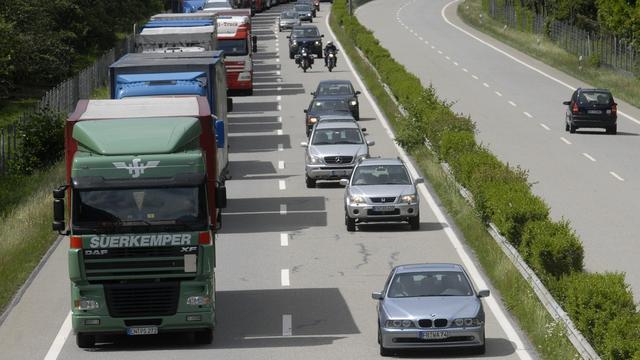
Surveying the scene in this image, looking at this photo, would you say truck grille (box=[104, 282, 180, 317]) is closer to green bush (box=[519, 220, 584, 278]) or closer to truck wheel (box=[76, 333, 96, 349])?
truck wheel (box=[76, 333, 96, 349])

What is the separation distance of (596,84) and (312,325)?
2003 inches

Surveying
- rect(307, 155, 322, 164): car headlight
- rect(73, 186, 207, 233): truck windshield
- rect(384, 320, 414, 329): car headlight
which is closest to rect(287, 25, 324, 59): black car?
rect(307, 155, 322, 164): car headlight

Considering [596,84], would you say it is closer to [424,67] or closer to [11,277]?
[424,67]

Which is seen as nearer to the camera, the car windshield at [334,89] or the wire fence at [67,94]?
the wire fence at [67,94]

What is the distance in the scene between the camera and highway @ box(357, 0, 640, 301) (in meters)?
34.2

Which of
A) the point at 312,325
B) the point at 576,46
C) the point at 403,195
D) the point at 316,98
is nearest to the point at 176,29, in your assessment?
the point at 316,98

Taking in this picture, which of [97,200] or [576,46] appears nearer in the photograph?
[97,200]

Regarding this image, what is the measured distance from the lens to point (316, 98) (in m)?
55.8

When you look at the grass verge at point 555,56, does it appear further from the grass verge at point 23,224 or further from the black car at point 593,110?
the grass verge at point 23,224

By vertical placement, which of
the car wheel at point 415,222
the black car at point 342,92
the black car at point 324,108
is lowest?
the black car at point 342,92

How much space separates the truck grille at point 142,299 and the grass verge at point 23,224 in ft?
15.9

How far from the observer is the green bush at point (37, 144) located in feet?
148

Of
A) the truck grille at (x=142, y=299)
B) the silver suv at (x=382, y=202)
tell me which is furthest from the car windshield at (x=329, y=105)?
the truck grille at (x=142, y=299)

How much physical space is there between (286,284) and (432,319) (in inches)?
283
